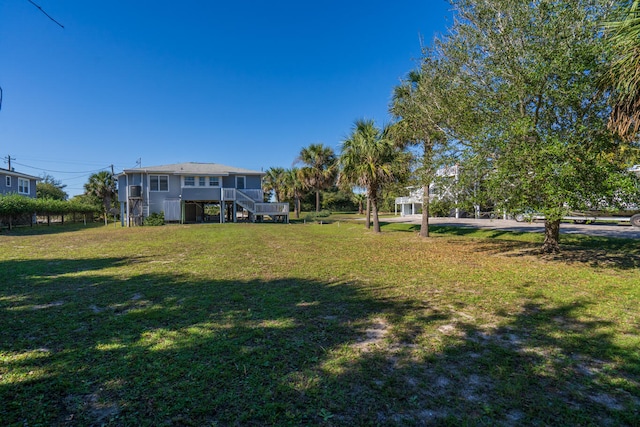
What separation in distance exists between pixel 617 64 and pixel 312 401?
7.81m

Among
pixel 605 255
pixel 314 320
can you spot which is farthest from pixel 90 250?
pixel 605 255

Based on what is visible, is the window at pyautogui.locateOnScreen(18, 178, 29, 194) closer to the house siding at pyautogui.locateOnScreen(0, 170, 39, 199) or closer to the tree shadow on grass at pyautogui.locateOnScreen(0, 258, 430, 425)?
the house siding at pyautogui.locateOnScreen(0, 170, 39, 199)

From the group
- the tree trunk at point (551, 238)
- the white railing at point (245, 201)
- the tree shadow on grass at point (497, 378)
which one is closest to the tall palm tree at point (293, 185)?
the white railing at point (245, 201)

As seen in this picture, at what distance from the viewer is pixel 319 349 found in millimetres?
3459

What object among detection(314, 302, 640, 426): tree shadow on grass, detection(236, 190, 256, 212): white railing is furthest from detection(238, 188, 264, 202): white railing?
detection(314, 302, 640, 426): tree shadow on grass

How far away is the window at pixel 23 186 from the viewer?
30.3 metres

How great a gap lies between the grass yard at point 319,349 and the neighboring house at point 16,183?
98.0 ft

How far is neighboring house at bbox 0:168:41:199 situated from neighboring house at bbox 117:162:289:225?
9650 millimetres

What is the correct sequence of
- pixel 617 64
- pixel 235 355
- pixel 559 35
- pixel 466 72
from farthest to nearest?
pixel 466 72 < pixel 559 35 < pixel 617 64 < pixel 235 355

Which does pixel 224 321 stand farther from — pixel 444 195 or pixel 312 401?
pixel 444 195

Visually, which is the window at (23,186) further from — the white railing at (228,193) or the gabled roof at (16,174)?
the white railing at (228,193)

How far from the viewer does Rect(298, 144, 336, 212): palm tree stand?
34469 mm

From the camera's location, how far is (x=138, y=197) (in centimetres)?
2600

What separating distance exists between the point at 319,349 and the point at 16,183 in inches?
1558
